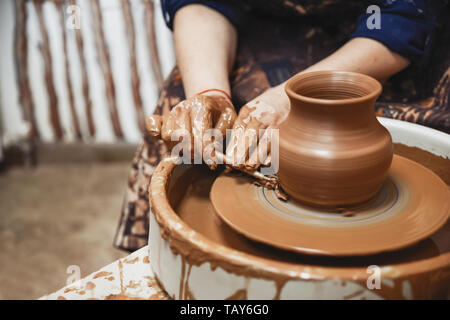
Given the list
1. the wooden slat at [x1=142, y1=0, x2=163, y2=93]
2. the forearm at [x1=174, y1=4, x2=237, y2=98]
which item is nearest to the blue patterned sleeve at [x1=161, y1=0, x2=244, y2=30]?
the forearm at [x1=174, y1=4, x2=237, y2=98]

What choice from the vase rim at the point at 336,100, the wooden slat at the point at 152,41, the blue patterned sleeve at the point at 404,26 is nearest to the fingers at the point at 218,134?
the vase rim at the point at 336,100

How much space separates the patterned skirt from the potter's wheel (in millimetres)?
343

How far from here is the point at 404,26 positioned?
1241mm

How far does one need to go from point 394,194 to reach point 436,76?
1.75 feet

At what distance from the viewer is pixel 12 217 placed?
8.96 ft

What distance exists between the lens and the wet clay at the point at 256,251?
2.39 feet

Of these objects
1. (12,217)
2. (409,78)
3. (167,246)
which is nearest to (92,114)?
(12,217)

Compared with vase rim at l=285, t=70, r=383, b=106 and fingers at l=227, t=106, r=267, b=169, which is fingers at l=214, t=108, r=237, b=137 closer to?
fingers at l=227, t=106, r=267, b=169

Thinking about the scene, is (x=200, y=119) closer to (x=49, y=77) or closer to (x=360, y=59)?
(x=360, y=59)

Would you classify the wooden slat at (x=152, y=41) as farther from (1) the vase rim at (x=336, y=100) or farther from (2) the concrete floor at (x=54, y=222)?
(1) the vase rim at (x=336, y=100)

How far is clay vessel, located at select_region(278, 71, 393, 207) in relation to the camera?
900 mm

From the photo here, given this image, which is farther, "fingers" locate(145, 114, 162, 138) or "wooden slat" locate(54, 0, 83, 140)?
"wooden slat" locate(54, 0, 83, 140)

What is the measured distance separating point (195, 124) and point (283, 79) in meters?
0.50

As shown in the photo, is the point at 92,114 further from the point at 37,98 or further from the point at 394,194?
the point at 394,194
